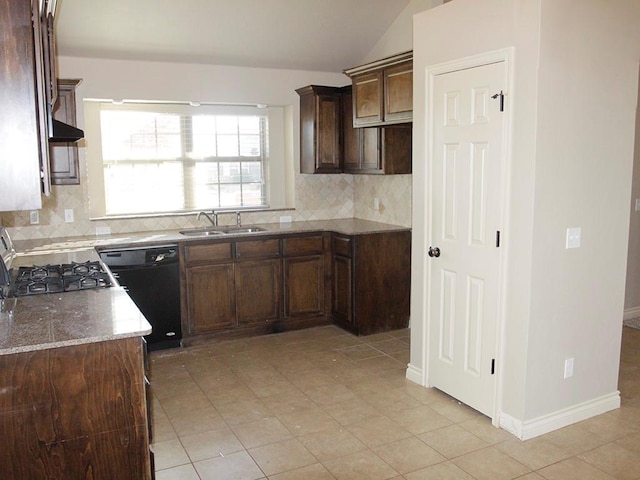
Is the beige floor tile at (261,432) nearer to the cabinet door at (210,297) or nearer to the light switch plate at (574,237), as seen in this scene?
the cabinet door at (210,297)

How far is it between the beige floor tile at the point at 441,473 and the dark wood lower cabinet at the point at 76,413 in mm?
1262

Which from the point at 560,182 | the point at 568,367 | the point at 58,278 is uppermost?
the point at 560,182

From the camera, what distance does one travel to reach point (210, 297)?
4.83m

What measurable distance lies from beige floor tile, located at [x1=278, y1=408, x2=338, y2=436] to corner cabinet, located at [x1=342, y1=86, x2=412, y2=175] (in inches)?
91.8

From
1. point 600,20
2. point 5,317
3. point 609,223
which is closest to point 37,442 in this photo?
point 5,317

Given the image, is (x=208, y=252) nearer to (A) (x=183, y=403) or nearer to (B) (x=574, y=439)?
(A) (x=183, y=403)

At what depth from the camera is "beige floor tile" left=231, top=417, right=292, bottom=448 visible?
3164mm

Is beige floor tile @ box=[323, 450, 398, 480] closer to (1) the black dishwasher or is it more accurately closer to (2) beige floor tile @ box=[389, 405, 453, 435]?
(2) beige floor tile @ box=[389, 405, 453, 435]

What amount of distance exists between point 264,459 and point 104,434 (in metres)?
1.00

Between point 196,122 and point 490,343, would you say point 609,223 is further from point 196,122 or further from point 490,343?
point 196,122

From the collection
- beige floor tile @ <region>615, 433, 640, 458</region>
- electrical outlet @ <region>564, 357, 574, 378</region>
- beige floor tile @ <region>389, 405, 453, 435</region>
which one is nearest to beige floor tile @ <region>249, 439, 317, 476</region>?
beige floor tile @ <region>389, 405, 453, 435</region>

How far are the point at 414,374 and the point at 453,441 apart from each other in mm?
852

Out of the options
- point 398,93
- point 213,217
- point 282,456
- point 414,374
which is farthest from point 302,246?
point 282,456

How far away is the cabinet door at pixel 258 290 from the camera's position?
4957 millimetres
